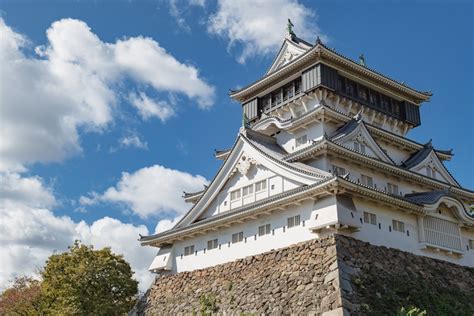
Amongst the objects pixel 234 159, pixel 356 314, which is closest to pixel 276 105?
pixel 234 159

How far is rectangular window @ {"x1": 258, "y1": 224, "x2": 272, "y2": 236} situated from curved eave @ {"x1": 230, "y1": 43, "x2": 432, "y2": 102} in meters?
10.3

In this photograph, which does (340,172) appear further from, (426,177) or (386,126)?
(386,126)

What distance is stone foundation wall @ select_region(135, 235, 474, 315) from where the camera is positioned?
64.7ft

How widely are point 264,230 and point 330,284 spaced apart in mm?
5306

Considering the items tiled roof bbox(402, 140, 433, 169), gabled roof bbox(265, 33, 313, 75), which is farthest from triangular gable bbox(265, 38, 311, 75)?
tiled roof bbox(402, 140, 433, 169)

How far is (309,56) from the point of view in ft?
96.0

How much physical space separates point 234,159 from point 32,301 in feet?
52.1

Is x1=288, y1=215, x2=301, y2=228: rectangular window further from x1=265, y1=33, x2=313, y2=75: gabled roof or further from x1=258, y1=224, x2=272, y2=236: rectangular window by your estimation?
x1=265, y1=33, x2=313, y2=75: gabled roof

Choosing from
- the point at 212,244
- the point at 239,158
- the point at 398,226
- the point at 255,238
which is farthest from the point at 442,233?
the point at 212,244

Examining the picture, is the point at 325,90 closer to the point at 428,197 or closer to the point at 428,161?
the point at 428,161

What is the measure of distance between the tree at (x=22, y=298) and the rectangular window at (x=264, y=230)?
15.8 meters

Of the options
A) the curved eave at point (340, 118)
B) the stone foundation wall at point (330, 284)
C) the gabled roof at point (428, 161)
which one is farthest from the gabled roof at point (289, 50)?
the stone foundation wall at point (330, 284)

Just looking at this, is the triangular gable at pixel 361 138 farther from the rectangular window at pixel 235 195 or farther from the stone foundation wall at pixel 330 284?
the stone foundation wall at pixel 330 284

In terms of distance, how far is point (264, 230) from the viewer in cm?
2434
